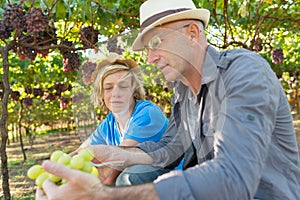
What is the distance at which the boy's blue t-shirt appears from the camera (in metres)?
1.99

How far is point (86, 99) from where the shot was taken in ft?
5.64

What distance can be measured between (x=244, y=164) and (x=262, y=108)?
0.20 m

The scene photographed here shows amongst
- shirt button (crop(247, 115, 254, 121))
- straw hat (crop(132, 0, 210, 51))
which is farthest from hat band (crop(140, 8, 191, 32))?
shirt button (crop(247, 115, 254, 121))

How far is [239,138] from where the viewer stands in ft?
3.97

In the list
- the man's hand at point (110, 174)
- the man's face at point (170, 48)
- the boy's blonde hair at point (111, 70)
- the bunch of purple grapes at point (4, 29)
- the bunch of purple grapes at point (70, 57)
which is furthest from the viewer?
the bunch of purple grapes at point (70, 57)

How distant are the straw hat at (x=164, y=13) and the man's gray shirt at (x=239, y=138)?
0.60ft

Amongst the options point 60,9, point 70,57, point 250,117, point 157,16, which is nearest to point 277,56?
point 70,57

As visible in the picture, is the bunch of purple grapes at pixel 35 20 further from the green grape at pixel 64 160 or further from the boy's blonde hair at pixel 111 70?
the green grape at pixel 64 160

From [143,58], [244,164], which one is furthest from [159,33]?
[244,164]

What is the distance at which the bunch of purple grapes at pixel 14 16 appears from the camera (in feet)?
9.18

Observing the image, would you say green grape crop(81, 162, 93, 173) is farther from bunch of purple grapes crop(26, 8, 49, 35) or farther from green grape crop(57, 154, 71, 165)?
bunch of purple grapes crop(26, 8, 49, 35)

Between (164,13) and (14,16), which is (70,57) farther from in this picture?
(164,13)

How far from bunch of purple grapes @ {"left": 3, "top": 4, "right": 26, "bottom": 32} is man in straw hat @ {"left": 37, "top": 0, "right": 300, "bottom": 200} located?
55.8 inches

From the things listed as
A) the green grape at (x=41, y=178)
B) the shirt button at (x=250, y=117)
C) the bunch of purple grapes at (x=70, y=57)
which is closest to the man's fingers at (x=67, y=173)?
the green grape at (x=41, y=178)
